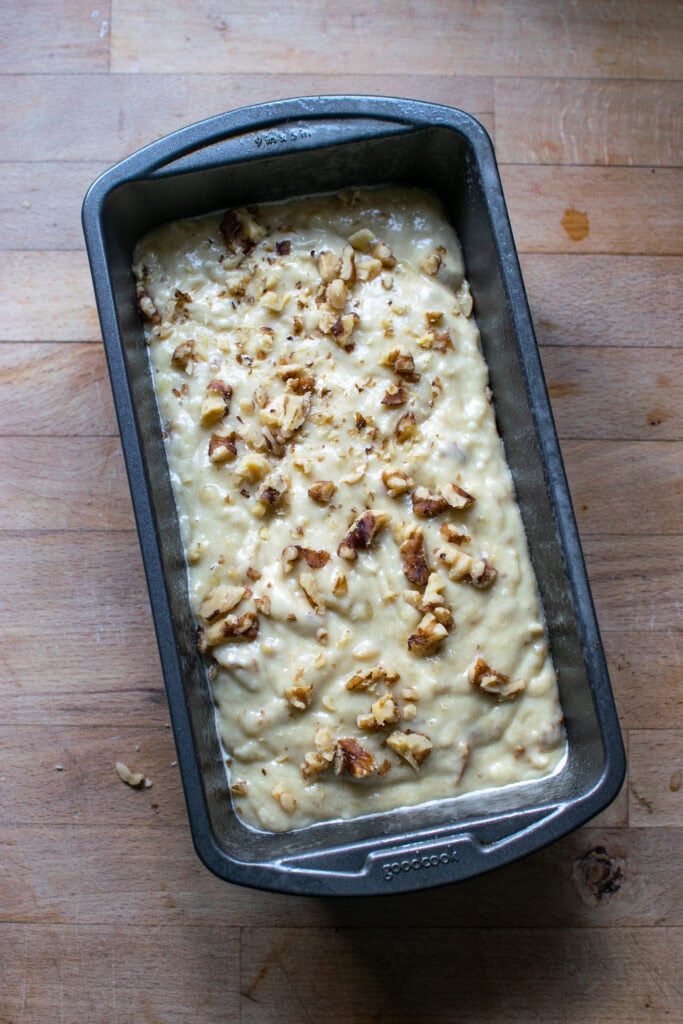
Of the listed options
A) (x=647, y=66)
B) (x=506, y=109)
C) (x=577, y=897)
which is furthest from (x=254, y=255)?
(x=577, y=897)

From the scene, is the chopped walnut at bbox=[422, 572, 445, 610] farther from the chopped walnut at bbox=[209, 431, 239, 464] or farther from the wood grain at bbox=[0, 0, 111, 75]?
the wood grain at bbox=[0, 0, 111, 75]

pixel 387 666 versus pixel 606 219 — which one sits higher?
pixel 606 219

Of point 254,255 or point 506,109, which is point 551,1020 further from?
point 506,109

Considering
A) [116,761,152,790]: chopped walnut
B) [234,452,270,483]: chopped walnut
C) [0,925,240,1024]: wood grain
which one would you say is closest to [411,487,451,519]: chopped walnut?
[234,452,270,483]: chopped walnut

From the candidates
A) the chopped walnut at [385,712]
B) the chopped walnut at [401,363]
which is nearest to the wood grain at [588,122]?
the chopped walnut at [401,363]

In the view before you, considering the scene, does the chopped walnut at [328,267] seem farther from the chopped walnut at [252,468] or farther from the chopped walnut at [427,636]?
the chopped walnut at [427,636]
